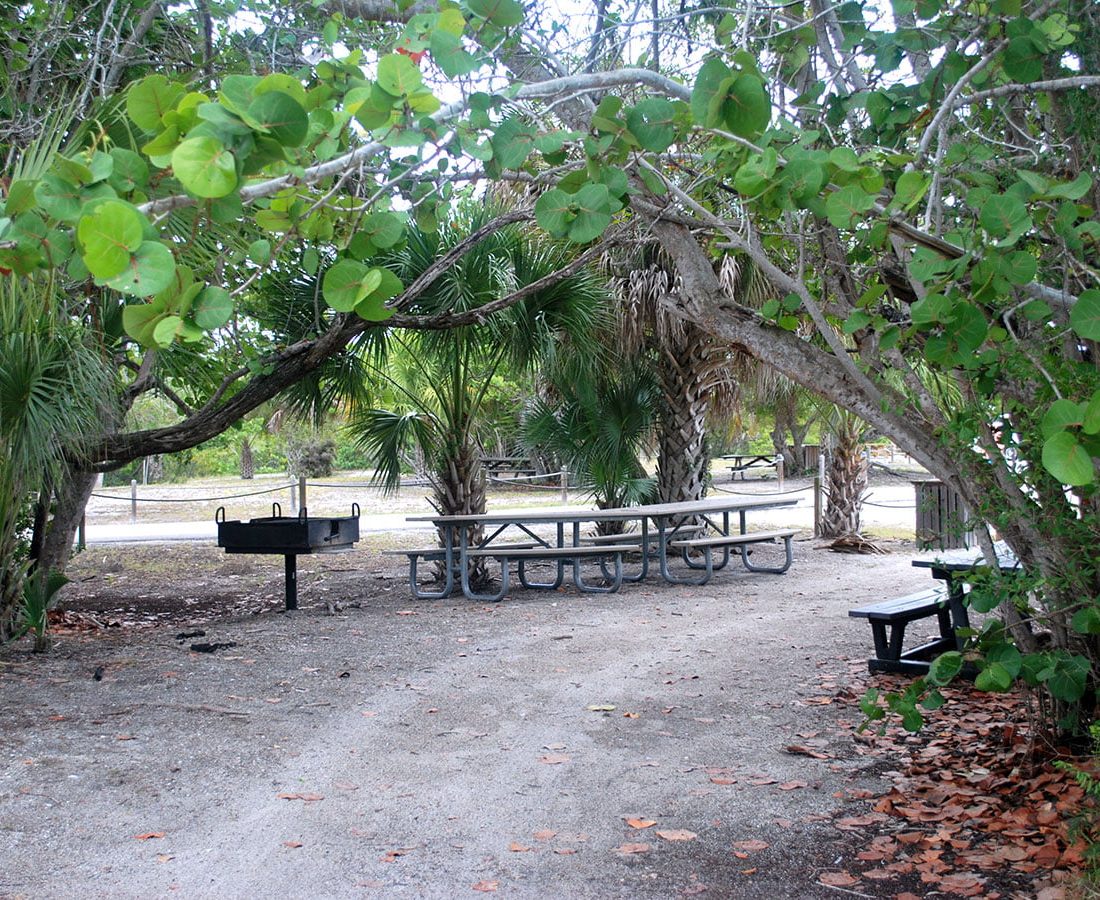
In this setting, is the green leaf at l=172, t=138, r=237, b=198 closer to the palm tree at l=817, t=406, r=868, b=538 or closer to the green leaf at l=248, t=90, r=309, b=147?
the green leaf at l=248, t=90, r=309, b=147

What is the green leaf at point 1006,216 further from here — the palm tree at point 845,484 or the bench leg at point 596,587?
the palm tree at point 845,484

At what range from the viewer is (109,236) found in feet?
5.76

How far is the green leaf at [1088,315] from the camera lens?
2799mm

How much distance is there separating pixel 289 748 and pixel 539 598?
16.8 ft

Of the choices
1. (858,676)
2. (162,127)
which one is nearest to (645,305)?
(858,676)

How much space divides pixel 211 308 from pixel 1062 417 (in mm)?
1988

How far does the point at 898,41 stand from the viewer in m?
3.93

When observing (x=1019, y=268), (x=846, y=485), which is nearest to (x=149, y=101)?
(x=1019, y=268)

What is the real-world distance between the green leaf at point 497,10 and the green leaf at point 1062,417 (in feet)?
5.86

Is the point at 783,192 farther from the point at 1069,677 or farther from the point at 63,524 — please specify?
the point at 63,524

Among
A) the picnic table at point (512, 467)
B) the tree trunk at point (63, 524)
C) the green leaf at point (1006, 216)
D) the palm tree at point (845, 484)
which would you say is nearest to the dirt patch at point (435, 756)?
the tree trunk at point (63, 524)

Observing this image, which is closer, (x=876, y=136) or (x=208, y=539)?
(x=876, y=136)

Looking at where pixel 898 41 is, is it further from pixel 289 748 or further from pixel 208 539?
pixel 208 539

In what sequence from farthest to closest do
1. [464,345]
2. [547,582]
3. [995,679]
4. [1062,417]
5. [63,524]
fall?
[547,582] < [464,345] < [63,524] < [995,679] < [1062,417]
